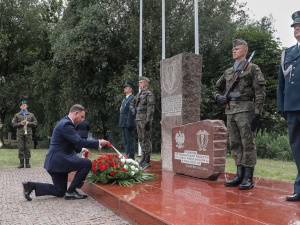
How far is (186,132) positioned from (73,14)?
1611cm

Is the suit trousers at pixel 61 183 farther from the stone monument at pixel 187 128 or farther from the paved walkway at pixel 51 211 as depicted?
the stone monument at pixel 187 128

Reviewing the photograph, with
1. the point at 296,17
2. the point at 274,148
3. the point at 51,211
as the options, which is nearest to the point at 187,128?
the point at 51,211

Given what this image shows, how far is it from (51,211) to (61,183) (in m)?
0.90

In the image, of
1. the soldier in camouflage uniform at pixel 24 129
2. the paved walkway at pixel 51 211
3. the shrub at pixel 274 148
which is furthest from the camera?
the shrub at pixel 274 148

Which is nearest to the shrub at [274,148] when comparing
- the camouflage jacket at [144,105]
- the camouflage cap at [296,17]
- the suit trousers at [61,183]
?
the camouflage jacket at [144,105]

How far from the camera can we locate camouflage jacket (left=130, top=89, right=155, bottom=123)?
8.07m

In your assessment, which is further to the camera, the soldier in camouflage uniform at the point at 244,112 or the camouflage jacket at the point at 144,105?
the camouflage jacket at the point at 144,105

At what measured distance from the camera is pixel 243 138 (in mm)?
5473

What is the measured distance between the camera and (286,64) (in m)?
4.84

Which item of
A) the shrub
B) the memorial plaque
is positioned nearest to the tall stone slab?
the memorial plaque

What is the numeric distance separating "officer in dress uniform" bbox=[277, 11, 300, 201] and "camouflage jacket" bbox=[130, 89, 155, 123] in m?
3.58

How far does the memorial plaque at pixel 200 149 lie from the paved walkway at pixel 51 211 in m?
1.85

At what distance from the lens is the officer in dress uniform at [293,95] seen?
4602 millimetres

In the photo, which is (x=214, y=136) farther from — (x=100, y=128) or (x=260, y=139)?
(x=100, y=128)
